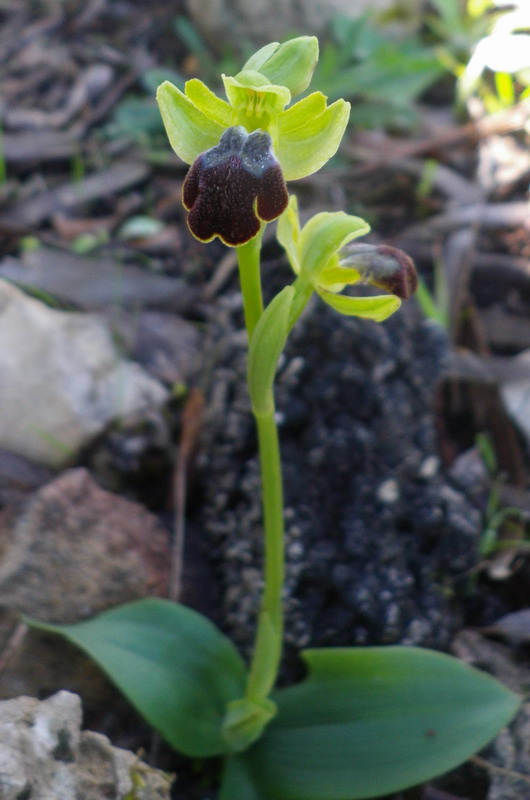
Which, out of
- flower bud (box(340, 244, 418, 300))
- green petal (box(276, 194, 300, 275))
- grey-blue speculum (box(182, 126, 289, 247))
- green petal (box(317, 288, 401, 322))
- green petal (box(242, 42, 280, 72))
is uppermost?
green petal (box(242, 42, 280, 72))

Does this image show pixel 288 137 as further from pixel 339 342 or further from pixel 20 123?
pixel 20 123

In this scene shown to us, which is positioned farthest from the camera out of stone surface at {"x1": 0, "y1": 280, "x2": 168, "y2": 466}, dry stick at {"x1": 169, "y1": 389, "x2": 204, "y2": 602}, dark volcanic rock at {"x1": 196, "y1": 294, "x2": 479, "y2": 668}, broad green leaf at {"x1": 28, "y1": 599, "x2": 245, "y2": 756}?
stone surface at {"x1": 0, "y1": 280, "x2": 168, "y2": 466}

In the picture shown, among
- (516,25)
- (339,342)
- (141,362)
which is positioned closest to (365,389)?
(339,342)

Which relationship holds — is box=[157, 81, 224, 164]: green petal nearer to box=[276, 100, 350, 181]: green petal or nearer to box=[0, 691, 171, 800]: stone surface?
box=[276, 100, 350, 181]: green petal

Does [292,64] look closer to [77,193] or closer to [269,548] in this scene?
[269,548]

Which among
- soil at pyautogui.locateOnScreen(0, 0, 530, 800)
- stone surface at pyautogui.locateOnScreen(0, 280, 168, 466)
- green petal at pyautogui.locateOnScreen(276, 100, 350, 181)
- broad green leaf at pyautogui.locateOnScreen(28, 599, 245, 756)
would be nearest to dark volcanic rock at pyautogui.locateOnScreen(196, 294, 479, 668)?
soil at pyautogui.locateOnScreen(0, 0, 530, 800)

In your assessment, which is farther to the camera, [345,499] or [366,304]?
[345,499]

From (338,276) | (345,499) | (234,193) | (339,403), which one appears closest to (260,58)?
(234,193)
